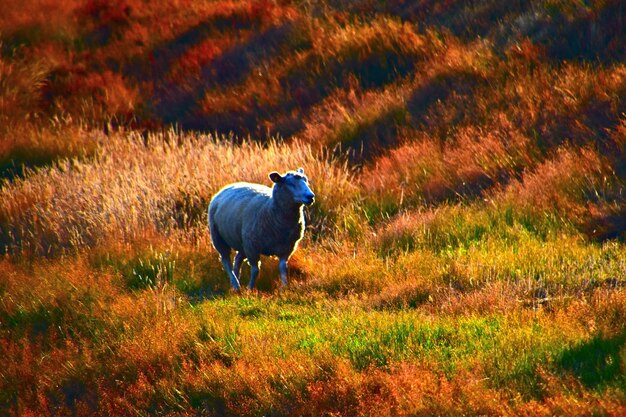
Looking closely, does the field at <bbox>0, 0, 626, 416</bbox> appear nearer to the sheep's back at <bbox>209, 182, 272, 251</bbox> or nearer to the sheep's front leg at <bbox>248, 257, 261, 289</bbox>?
the sheep's front leg at <bbox>248, 257, 261, 289</bbox>

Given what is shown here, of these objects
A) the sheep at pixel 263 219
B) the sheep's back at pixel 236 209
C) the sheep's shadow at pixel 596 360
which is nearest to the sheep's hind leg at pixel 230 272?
the sheep at pixel 263 219

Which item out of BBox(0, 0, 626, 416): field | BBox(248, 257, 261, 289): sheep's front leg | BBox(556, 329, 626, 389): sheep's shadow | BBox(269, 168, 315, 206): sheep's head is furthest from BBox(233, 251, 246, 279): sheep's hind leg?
BBox(556, 329, 626, 389): sheep's shadow

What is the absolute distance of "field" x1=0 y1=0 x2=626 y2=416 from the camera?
732 cm

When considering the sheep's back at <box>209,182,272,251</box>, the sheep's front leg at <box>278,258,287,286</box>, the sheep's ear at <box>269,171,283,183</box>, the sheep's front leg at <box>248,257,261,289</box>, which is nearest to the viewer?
the sheep's ear at <box>269,171,283,183</box>

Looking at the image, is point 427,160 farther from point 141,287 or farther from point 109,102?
point 109,102

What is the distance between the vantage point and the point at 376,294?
9.27m

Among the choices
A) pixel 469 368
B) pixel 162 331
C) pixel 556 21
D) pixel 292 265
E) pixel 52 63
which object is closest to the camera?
pixel 469 368

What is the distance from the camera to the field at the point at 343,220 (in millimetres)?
7320

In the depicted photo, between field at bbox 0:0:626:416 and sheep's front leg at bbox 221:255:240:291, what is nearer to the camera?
field at bbox 0:0:626:416

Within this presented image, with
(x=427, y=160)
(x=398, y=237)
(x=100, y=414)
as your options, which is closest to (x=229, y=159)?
(x=427, y=160)

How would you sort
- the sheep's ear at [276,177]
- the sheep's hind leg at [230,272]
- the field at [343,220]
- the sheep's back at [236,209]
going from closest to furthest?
the field at [343,220], the sheep's ear at [276,177], the sheep's back at [236,209], the sheep's hind leg at [230,272]

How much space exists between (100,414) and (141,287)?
286cm

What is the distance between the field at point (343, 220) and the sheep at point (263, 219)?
43 cm

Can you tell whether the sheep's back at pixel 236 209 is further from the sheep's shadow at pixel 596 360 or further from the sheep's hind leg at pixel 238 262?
the sheep's shadow at pixel 596 360
